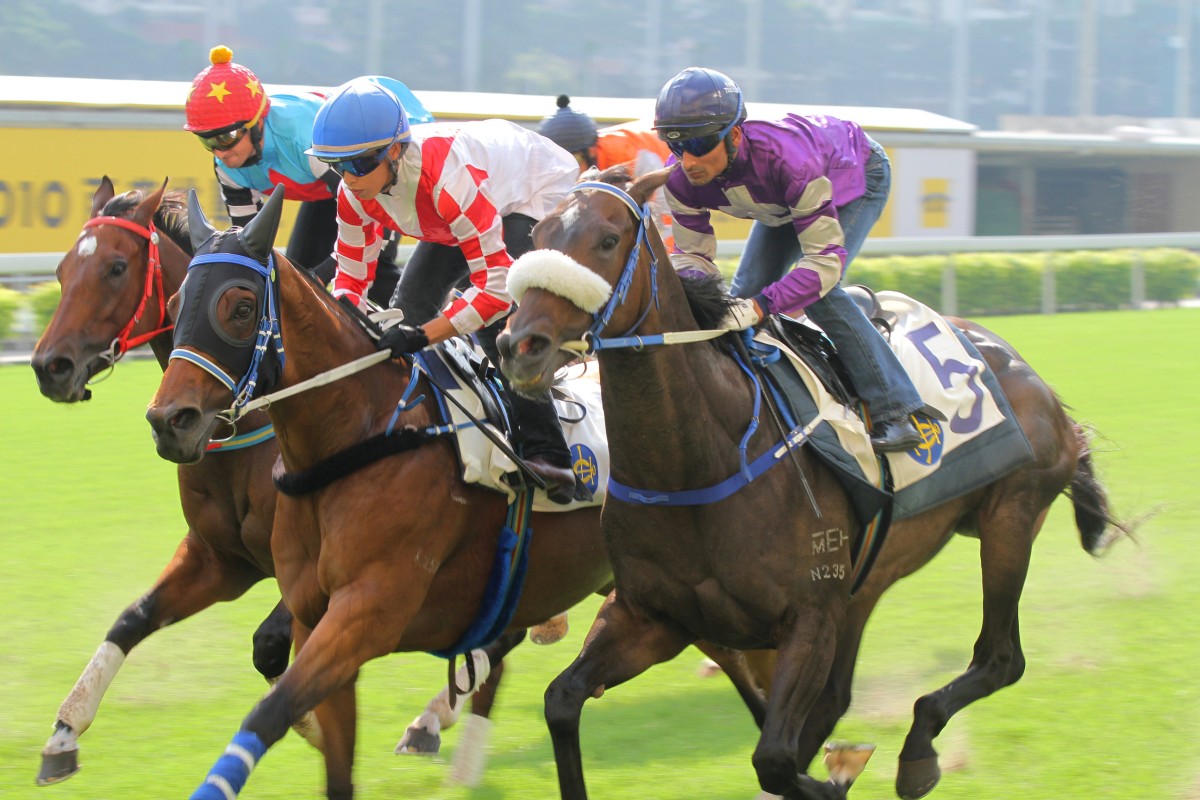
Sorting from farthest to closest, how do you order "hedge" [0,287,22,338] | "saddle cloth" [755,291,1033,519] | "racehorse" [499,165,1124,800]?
"hedge" [0,287,22,338]
"saddle cloth" [755,291,1033,519]
"racehorse" [499,165,1124,800]

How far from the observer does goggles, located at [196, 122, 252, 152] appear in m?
4.63

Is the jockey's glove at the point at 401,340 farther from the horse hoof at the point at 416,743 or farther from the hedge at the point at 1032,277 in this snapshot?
the hedge at the point at 1032,277

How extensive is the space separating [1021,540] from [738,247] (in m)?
13.6

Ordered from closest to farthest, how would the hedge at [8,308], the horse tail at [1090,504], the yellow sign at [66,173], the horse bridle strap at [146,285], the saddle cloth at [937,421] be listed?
the saddle cloth at [937,421] → the horse bridle strap at [146,285] → the horse tail at [1090,504] → the hedge at [8,308] → the yellow sign at [66,173]

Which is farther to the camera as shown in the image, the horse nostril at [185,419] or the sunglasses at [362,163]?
the sunglasses at [362,163]

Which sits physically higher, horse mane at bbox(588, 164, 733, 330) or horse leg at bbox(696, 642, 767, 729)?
horse mane at bbox(588, 164, 733, 330)

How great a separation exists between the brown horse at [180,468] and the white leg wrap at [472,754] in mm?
13

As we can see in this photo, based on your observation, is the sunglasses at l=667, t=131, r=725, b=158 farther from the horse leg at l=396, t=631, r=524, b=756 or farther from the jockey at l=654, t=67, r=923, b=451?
the horse leg at l=396, t=631, r=524, b=756

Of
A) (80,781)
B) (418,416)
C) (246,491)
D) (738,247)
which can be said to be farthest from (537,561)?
(738,247)

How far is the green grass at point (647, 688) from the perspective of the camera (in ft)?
14.8

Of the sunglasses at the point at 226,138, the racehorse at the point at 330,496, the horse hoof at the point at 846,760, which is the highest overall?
the sunglasses at the point at 226,138

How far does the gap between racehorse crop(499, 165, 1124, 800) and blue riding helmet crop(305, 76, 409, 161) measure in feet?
2.64

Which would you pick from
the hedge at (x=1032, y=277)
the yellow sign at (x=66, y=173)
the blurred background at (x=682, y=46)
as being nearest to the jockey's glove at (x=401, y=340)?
the yellow sign at (x=66, y=173)

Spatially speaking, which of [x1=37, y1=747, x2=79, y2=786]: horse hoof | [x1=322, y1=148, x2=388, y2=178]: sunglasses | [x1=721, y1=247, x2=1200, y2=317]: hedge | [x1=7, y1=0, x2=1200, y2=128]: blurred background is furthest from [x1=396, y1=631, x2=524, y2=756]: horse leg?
[x1=7, y1=0, x2=1200, y2=128]: blurred background
